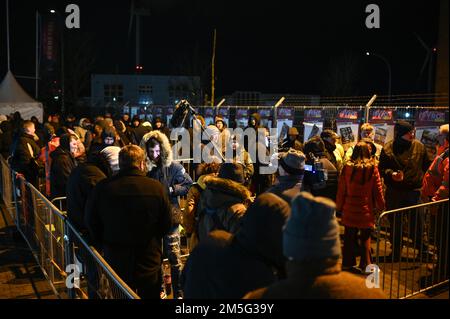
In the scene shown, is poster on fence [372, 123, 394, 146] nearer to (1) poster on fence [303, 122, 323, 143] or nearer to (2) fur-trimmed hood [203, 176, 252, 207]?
(1) poster on fence [303, 122, 323, 143]

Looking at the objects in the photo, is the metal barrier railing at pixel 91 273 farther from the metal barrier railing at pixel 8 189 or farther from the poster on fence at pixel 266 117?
the poster on fence at pixel 266 117

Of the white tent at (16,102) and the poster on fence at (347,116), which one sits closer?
the poster on fence at (347,116)

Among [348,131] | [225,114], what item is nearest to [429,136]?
[348,131]

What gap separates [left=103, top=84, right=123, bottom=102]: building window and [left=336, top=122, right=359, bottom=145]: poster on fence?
49405 mm

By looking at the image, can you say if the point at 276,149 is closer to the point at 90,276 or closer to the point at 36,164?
the point at 36,164

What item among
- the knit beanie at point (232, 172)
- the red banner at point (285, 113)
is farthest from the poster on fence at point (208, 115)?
the knit beanie at point (232, 172)

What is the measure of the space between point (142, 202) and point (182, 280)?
1.17 m

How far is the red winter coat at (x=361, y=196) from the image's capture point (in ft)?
20.2

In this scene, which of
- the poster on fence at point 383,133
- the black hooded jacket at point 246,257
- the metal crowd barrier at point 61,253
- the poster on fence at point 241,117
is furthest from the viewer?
the poster on fence at point 241,117

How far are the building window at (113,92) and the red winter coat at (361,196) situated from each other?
52370 mm

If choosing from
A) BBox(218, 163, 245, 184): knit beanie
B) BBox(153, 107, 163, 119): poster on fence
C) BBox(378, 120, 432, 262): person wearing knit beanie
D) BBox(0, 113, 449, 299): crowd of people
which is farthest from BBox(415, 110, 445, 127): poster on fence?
BBox(153, 107, 163, 119): poster on fence

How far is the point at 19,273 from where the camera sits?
21.4 feet
